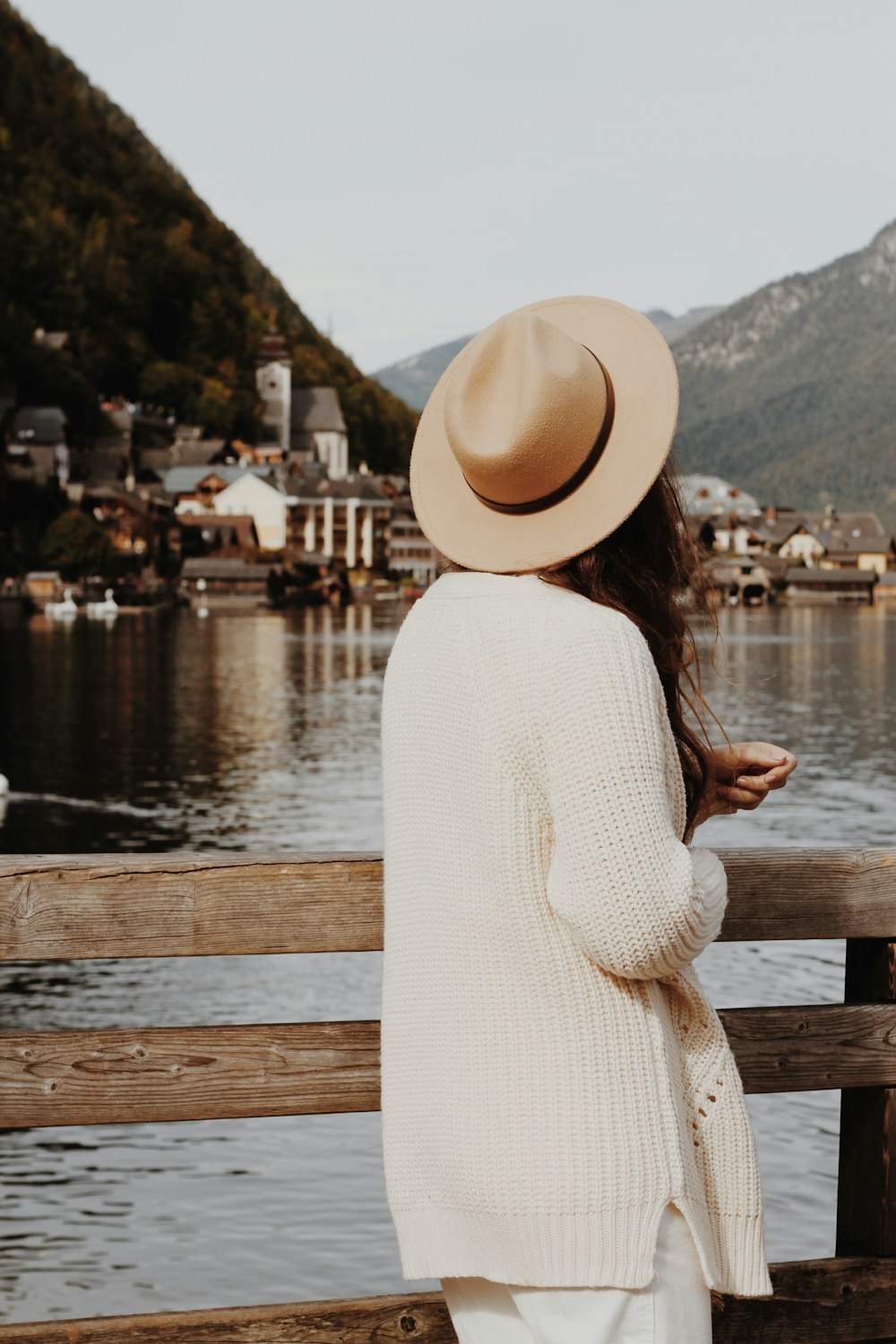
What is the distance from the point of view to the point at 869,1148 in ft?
9.34

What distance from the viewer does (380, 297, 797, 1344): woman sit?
1.82 meters

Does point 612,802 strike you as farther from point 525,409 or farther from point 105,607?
point 105,607

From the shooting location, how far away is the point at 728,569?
441 feet

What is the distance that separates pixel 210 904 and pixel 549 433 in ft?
3.32

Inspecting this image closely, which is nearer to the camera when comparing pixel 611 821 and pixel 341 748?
pixel 611 821

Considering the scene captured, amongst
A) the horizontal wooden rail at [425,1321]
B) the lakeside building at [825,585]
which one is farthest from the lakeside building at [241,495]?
A: the horizontal wooden rail at [425,1321]

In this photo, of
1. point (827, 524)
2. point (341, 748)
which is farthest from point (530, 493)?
point (827, 524)

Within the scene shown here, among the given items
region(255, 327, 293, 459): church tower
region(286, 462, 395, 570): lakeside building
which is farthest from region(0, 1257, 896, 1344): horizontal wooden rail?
region(255, 327, 293, 459): church tower

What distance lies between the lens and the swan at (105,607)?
8906 centimetres

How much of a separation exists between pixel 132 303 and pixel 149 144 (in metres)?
55.7

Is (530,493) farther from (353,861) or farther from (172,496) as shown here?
(172,496)

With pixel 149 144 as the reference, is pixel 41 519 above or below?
below

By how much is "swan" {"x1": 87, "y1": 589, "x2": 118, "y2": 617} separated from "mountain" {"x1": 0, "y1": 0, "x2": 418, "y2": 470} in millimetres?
28146

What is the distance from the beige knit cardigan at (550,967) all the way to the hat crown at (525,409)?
0.41 feet
